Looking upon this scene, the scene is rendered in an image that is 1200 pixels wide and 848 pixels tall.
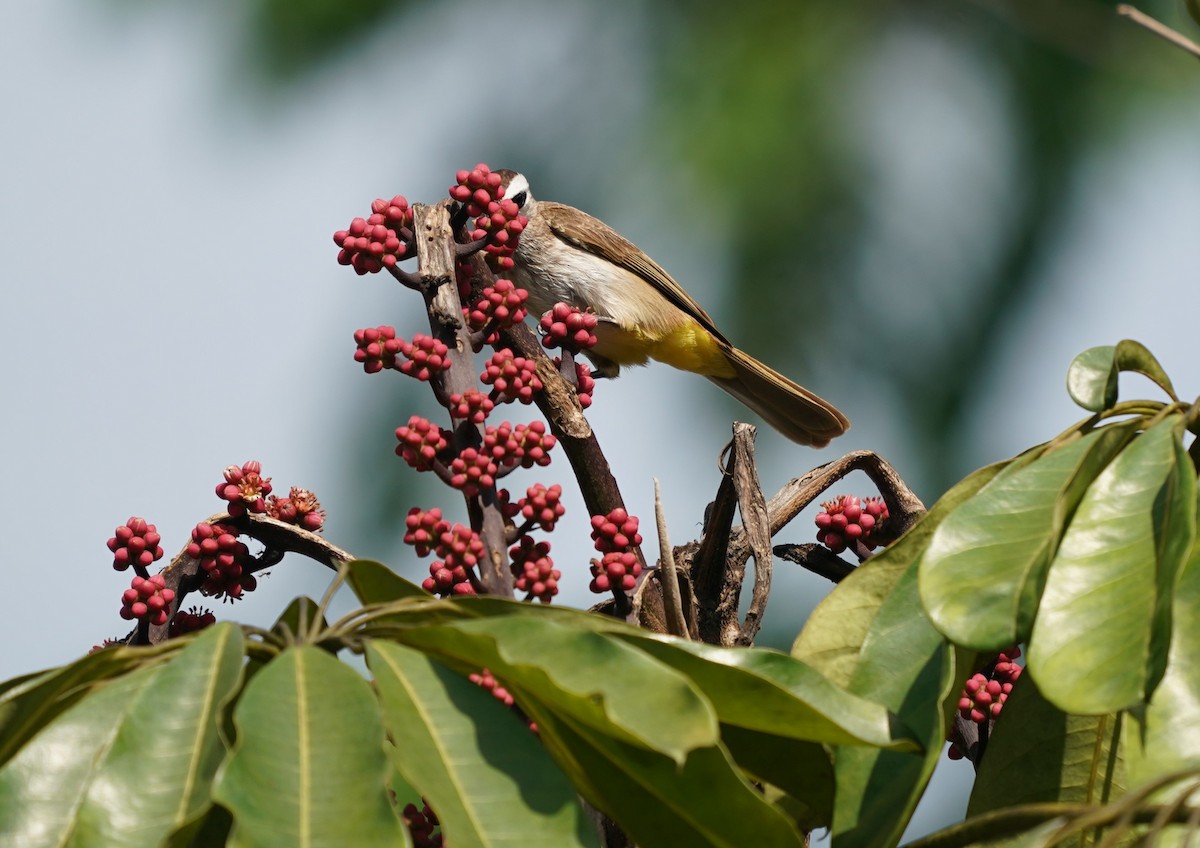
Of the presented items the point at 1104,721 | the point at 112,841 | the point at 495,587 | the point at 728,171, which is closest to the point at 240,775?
the point at 112,841

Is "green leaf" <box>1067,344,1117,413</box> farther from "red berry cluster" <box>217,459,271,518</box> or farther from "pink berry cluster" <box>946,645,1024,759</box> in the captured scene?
"red berry cluster" <box>217,459,271,518</box>

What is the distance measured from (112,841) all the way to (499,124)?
399 cm

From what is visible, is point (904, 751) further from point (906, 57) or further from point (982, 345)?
point (906, 57)

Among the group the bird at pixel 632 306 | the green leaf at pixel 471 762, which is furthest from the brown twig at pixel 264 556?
the bird at pixel 632 306

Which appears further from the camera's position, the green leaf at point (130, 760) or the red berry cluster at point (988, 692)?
the red berry cluster at point (988, 692)

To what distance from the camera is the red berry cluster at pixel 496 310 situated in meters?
1.77

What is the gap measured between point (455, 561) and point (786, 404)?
3.13 metres

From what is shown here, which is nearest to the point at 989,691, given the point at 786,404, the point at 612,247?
the point at 786,404

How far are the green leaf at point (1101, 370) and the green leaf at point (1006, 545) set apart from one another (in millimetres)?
48

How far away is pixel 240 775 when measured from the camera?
0.95m

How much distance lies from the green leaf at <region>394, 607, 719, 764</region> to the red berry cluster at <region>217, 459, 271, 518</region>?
2.09 feet

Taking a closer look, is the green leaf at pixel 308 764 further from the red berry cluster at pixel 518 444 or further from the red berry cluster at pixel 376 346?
the red berry cluster at pixel 376 346

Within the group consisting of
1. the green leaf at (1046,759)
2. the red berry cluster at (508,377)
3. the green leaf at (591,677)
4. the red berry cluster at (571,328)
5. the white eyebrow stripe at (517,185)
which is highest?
the white eyebrow stripe at (517,185)

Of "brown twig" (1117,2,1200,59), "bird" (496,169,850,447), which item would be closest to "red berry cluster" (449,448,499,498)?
"brown twig" (1117,2,1200,59)
